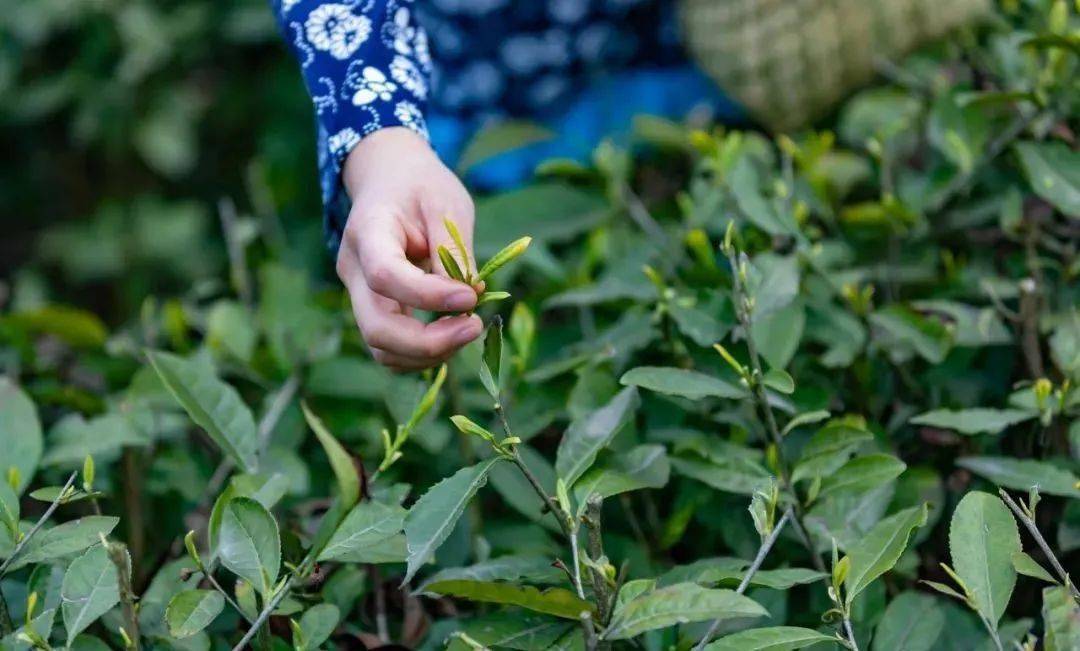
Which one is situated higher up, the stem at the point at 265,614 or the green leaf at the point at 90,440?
the stem at the point at 265,614

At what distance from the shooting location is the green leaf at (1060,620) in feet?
2.26

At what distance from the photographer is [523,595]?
719 millimetres

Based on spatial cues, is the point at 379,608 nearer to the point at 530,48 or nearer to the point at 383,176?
the point at 383,176

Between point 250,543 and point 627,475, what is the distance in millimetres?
272

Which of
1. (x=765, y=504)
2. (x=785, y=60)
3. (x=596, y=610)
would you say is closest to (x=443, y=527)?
(x=596, y=610)

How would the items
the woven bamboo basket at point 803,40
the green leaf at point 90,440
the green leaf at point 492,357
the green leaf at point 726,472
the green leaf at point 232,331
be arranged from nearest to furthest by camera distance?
the green leaf at point 492,357 < the green leaf at point 726,472 < the green leaf at point 90,440 < the green leaf at point 232,331 < the woven bamboo basket at point 803,40

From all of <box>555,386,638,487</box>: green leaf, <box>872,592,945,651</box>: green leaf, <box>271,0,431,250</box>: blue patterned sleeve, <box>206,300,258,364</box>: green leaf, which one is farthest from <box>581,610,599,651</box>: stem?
<box>206,300,258,364</box>: green leaf

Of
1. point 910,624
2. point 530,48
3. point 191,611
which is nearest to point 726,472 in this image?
point 910,624

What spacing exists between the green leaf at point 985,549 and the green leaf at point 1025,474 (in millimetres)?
69

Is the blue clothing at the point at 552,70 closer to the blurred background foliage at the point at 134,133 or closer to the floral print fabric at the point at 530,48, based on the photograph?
the floral print fabric at the point at 530,48

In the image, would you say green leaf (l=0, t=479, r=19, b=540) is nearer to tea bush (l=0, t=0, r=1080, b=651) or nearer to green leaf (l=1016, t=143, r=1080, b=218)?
tea bush (l=0, t=0, r=1080, b=651)

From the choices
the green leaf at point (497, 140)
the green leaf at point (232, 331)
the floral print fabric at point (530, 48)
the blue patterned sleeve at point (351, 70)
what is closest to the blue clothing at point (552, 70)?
the floral print fabric at point (530, 48)

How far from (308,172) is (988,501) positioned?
64.7 inches

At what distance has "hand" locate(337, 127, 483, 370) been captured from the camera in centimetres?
77
